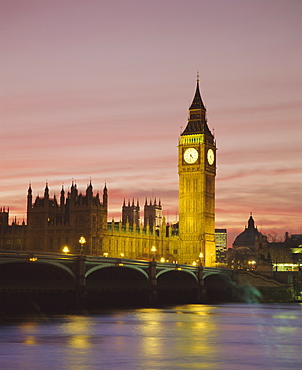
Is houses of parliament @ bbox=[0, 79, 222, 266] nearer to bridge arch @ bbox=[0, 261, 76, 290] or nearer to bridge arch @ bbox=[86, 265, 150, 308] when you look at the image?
bridge arch @ bbox=[86, 265, 150, 308]

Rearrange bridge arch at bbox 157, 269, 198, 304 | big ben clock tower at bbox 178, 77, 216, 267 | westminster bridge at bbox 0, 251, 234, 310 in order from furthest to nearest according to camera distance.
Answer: big ben clock tower at bbox 178, 77, 216, 267, bridge arch at bbox 157, 269, 198, 304, westminster bridge at bbox 0, 251, 234, 310

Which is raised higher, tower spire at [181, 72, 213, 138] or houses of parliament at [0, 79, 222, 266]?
tower spire at [181, 72, 213, 138]

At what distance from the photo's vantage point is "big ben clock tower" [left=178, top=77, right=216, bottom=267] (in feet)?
521

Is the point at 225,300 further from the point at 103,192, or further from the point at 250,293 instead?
the point at 103,192

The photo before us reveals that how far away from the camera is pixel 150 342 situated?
55.9m

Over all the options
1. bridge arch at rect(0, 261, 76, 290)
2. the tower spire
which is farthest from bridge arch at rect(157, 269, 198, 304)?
the tower spire

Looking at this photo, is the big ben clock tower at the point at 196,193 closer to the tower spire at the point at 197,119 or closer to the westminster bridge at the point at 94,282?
the tower spire at the point at 197,119

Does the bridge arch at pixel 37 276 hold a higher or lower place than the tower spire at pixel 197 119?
lower

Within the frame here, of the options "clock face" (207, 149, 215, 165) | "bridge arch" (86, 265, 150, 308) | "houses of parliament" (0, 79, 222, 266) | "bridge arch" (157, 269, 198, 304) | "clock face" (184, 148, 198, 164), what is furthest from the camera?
"clock face" (207, 149, 215, 165)

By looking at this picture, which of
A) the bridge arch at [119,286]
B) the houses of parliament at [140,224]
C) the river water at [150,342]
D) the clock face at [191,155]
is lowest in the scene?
the river water at [150,342]

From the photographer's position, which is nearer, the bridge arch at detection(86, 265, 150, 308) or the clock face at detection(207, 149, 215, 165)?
the bridge arch at detection(86, 265, 150, 308)

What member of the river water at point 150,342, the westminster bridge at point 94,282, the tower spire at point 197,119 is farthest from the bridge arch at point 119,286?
the tower spire at point 197,119

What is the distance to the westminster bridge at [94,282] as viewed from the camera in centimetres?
8514

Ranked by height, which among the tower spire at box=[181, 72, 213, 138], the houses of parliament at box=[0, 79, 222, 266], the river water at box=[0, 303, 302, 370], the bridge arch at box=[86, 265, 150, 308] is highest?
the tower spire at box=[181, 72, 213, 138]
